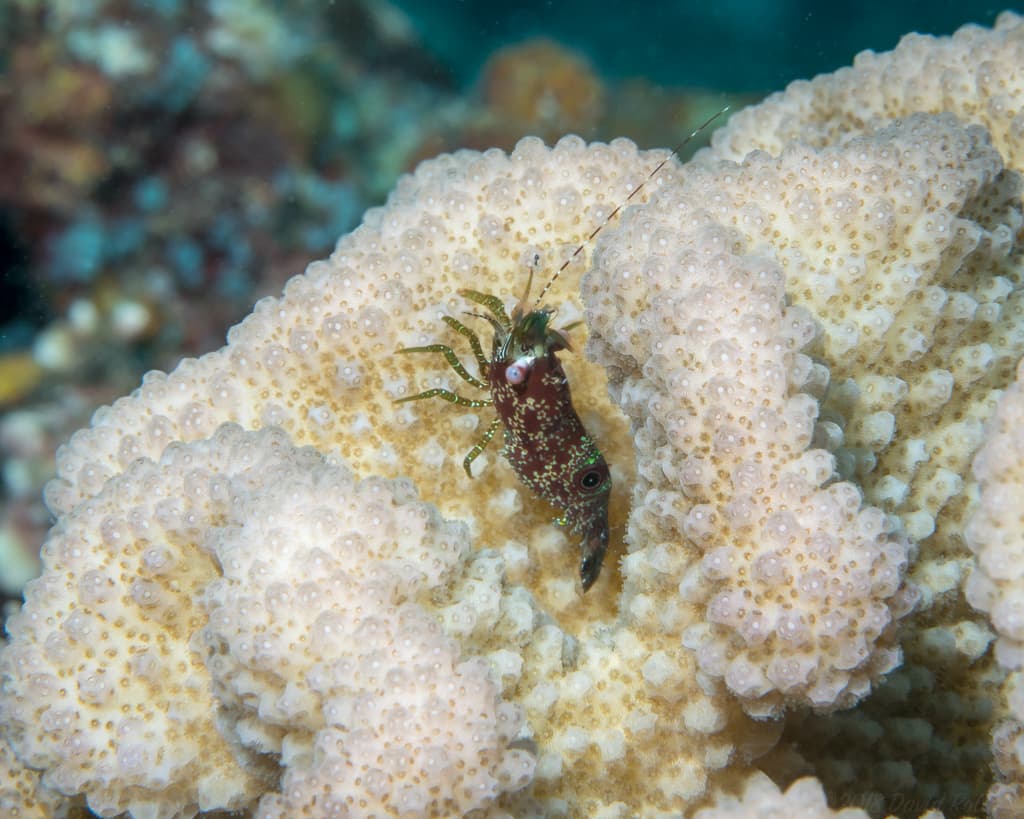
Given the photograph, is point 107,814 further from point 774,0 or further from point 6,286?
point 774,0

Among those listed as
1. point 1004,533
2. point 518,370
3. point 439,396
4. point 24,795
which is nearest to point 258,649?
point 439,396

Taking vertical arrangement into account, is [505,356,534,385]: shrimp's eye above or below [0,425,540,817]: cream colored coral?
above

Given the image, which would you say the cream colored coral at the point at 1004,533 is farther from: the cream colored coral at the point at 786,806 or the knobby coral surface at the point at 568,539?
the cream colored coral at the point at 786,806

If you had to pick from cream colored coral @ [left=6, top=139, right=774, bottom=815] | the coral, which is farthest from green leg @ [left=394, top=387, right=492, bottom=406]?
the coral

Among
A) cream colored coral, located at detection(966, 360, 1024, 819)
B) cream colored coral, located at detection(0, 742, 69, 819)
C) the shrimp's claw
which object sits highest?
the shrimp's claw

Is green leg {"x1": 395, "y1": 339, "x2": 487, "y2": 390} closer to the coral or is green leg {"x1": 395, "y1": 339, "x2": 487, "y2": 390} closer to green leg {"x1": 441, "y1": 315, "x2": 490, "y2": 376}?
green leg {"x1": 441, "y1": 315, "x2": 490, "y2": 376}

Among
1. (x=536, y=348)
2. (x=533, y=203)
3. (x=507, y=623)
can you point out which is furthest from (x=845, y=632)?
→ (x=533, y=203)

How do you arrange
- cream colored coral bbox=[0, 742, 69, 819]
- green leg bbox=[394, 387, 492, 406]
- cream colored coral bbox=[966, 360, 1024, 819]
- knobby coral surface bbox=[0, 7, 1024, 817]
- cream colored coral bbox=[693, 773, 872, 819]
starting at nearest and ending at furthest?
cream colored coral bbox=[966, 360, 1024, 819] < cream colored coral bbox=[693, 773, 872, 819] < knobby coral surface bbox=[0, 7, 1024, 817] < cream colored coral bbox=[0, 742, 69, 819] < green leg bbox=[394, 387, 492, 406]
